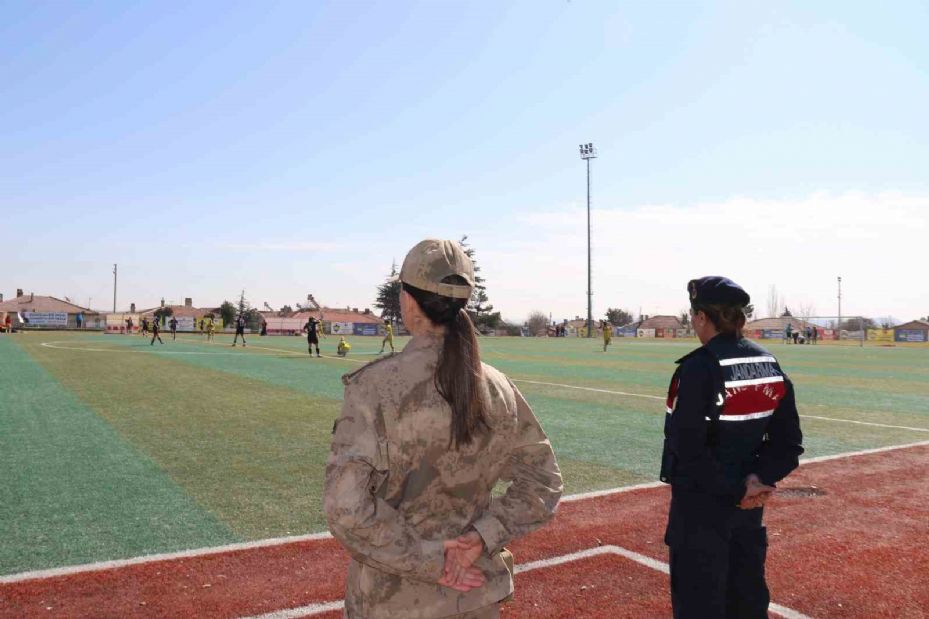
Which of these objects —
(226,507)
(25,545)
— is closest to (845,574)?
(226,507)

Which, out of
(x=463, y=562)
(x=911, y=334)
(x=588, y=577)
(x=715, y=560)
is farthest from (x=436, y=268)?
(x=911, y=334)

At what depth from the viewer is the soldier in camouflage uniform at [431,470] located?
1.97 m

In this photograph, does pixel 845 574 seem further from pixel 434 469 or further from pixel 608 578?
pixel 434 469

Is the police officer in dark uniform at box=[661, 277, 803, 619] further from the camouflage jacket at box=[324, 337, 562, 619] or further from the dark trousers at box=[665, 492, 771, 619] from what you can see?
the camouflage jacket at box=[324, 337, 562, 619]

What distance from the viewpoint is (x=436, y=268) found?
2139 mm

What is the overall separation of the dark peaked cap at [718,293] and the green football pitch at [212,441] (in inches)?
157

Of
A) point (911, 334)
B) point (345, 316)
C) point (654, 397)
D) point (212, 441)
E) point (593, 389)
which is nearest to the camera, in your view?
point (212, 441)

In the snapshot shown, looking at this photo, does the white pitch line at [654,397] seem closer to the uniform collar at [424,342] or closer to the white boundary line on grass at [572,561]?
the white boundary line on grass at [572,561]

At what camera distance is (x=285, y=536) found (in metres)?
5.68

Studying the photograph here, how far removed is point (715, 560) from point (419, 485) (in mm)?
1593

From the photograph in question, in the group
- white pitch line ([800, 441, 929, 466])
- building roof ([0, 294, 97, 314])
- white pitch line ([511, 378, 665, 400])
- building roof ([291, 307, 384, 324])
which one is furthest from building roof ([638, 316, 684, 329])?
white pitch line ([800, 441, 929, 466])

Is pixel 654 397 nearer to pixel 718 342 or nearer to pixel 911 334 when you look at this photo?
pixel 718 342

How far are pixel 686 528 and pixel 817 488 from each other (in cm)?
520

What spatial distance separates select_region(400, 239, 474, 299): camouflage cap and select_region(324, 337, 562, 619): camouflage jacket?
167 mm
